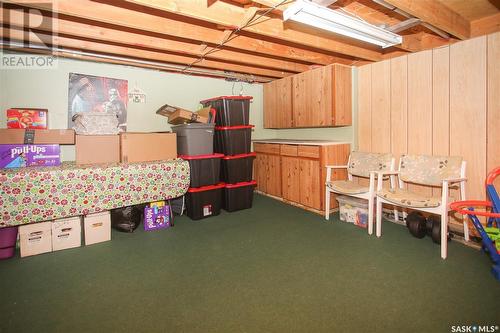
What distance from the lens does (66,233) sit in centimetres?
274

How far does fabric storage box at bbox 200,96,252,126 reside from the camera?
380 cm

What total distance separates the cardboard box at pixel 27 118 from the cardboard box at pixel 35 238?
1363 mm

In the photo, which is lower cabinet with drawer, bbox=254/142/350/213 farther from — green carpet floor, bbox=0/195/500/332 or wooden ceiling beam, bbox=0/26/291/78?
wooden ceiling beam, bbox=0/26/291/78

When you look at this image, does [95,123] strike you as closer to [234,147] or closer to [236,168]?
[234,147]

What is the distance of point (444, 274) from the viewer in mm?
2109

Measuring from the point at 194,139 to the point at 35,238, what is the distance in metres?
1.99

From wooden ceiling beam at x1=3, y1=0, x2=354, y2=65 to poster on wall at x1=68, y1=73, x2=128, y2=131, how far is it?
143cm

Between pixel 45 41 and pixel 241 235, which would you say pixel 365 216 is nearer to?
pixel 241 235

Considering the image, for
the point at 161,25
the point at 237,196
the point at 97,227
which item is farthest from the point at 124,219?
the point at 161,25

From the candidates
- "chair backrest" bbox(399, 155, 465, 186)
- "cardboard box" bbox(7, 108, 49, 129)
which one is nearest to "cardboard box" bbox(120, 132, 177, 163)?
"cardboard box" bbox(7, 108, 49, 129)

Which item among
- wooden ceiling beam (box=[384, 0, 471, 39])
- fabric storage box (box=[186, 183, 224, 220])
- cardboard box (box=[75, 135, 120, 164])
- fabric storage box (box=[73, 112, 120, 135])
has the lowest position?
fabric storage box (box=[186, 183, 224, 220])

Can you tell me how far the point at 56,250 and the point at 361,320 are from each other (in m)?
2.89

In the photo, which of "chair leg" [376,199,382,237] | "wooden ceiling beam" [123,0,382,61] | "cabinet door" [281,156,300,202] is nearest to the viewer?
"wooden ceiling beam" [123,0,382,61]

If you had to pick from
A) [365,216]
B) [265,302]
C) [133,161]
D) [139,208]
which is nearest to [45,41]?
[133,161]
